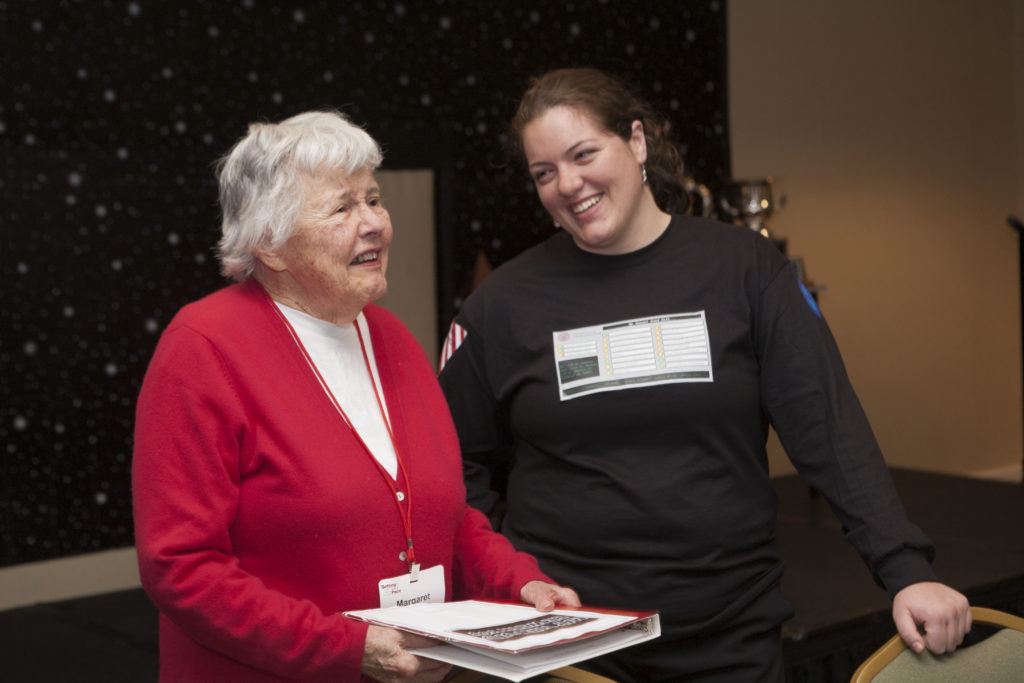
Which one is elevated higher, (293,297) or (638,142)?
(638,142)

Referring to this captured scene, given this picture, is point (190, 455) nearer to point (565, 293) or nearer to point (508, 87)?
point (565, 293)

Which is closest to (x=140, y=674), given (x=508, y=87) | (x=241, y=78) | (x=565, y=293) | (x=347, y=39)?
(x=565, y=293)

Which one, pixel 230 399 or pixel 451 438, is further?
pixel 451 438

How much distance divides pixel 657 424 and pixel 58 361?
2803 millimetres

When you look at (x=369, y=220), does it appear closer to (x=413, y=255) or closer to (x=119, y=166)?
(x=119, y=166)

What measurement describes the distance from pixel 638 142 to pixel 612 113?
0.10 m

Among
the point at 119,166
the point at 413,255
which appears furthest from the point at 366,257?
the point at 413,255

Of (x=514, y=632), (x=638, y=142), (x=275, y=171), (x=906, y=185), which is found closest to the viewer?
(x=514, y=632)

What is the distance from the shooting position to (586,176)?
5.72 feet

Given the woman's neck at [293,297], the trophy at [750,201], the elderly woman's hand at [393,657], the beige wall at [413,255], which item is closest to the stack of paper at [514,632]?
the elderly woman's hand at [393,657]

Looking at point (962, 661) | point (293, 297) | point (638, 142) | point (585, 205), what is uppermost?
point (638, 142)

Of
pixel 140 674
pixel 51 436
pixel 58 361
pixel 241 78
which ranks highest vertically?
pixel 241 78

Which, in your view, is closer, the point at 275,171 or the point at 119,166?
the point at 275,171

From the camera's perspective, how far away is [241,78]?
14.1 feet
